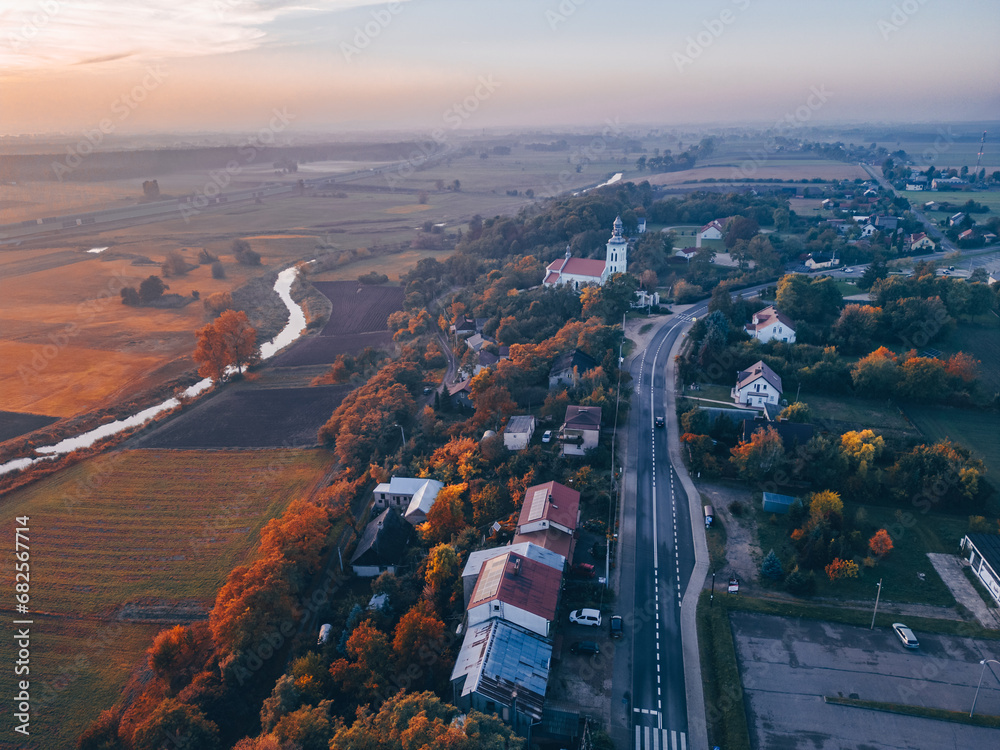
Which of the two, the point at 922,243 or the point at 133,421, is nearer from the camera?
the point at 133,421

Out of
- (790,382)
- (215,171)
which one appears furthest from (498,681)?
(215,171)

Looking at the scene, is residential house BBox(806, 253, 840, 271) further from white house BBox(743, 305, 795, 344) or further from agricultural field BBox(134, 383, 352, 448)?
agricultural field BBox(134, 383, 352, 448)

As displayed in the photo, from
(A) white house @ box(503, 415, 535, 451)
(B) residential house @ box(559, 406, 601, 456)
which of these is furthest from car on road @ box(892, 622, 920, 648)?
(A) white house @ box(503, 415, 535, 451)

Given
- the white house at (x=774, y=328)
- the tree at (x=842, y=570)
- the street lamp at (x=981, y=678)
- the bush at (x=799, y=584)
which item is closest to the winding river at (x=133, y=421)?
the bush at (x=799, y=584)

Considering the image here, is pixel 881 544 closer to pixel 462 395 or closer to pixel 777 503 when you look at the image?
pixel 777 503

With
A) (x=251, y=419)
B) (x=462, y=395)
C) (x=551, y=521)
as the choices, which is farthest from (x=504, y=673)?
(x=251, y=419)

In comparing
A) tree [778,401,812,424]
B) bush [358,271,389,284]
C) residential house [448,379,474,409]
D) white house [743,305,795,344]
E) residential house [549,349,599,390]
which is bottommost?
residential house [448,379,474,409]

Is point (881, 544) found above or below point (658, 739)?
above
